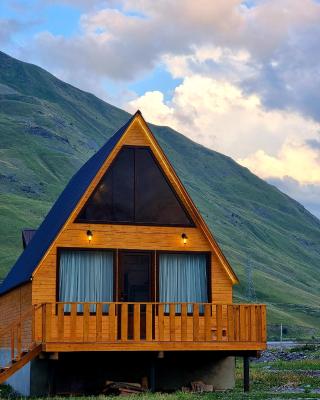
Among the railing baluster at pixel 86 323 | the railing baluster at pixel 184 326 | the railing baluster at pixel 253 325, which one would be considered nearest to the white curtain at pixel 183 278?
the railing baluster at pixel 184 326

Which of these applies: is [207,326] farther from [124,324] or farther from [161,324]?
[124,324]

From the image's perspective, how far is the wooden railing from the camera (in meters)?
28.1

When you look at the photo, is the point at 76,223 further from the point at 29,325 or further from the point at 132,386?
the point at 132,386

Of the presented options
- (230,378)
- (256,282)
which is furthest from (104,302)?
(256,282)

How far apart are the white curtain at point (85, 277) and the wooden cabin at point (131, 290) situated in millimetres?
33

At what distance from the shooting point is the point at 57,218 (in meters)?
32.4

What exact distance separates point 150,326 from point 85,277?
9.28 feet

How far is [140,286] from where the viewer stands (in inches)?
1207

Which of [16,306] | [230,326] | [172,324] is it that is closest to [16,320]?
[16,306]

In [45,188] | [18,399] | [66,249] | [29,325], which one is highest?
[45,188]

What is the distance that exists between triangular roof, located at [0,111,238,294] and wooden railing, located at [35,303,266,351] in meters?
1.78

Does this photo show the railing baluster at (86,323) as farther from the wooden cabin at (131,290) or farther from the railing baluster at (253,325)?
the railing baluster at (253,325)

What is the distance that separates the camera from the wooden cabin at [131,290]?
95.2 feet

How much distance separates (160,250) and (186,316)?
2.80 meters
